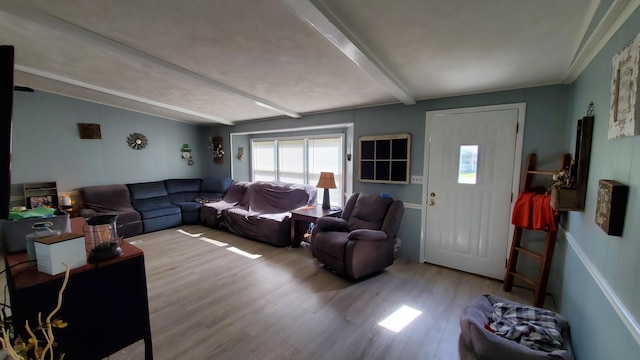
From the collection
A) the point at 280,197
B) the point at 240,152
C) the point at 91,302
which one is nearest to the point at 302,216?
the point at 280,197

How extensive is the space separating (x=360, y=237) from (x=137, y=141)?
5.03m

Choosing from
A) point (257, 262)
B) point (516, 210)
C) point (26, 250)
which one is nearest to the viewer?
point (26, 250)

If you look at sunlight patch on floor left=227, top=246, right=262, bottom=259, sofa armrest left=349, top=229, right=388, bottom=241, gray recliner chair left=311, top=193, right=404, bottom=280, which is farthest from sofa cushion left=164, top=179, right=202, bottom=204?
sofa armrest left=349, top=229, right=388, bottom=241

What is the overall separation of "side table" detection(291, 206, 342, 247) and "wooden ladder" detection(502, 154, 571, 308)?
2.18 meters

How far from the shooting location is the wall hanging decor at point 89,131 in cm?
452

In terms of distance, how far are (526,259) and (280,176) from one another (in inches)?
167

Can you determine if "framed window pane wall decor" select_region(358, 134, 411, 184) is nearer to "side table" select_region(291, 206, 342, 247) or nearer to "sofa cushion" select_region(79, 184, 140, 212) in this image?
"side table" select_region(291, 206, 342, 247)

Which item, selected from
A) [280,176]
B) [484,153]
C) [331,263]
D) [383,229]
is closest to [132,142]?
[280,176]

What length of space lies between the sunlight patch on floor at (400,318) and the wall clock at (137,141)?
559 cm

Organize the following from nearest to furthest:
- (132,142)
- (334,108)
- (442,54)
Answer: (442,54) → (334,108) → (132,142)

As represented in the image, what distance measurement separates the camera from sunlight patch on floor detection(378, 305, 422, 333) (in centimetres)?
216

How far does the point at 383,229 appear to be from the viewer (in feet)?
10.4

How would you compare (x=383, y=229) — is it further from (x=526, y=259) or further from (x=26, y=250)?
(x=26, y=250)

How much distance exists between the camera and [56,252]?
1.29m
